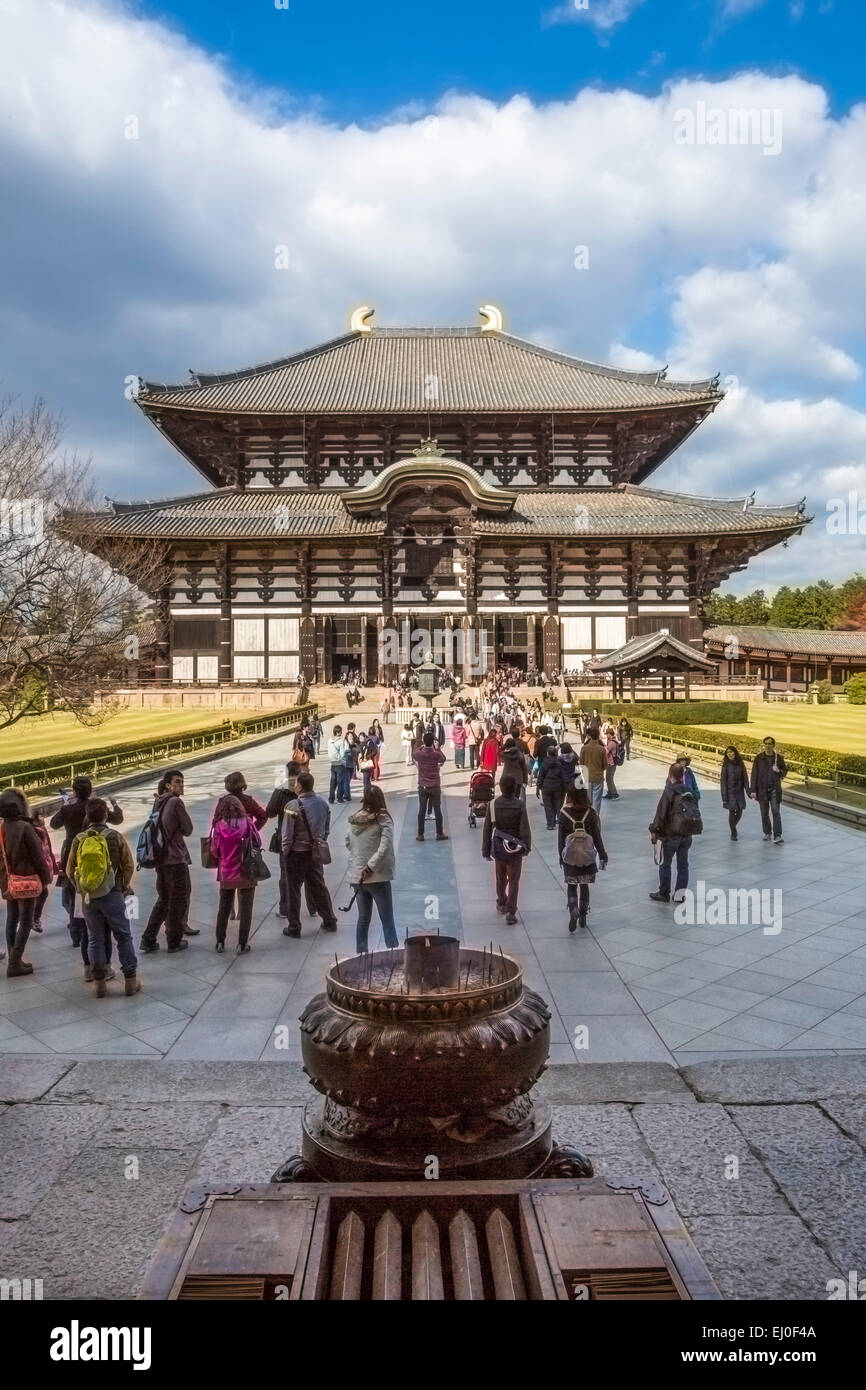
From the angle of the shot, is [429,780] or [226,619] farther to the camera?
[226,619]

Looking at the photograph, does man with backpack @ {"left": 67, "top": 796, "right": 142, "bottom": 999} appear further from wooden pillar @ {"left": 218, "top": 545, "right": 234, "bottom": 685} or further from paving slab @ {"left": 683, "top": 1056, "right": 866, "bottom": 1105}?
wooden pillar @ {"left": 218, "top": 545, "right": 234, "bottom": 685}

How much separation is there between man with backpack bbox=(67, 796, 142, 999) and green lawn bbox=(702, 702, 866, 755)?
58.4 ft

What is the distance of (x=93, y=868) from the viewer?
6.77m

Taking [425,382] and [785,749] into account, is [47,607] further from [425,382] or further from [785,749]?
[425,382]

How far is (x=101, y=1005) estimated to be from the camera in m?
6.73

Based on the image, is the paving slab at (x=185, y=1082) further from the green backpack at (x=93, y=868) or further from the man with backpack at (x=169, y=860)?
the man with backpack at (x=169, y=860)

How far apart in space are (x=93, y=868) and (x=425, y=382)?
46.5 m

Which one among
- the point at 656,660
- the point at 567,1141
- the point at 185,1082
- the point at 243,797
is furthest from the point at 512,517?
the point at 567,1141

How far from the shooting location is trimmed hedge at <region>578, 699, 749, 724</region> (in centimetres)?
3072

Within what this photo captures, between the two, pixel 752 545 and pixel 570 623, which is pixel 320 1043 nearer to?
pixel 570 623

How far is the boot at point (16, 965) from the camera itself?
745cm

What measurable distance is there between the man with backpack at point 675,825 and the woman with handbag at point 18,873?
646cm

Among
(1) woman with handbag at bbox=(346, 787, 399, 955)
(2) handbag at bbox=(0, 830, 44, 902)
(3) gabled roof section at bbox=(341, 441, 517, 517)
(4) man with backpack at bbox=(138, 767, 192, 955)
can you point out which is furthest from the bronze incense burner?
(3) gabled roof section at bbox=(341, 441, 517, 517)
